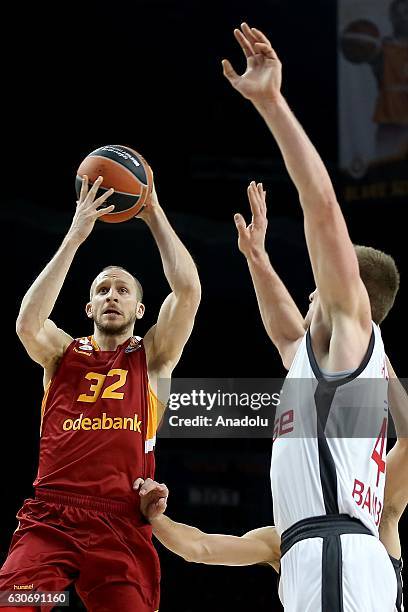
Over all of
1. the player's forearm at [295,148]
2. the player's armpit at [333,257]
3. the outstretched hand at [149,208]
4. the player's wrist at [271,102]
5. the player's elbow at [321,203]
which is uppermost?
the outstretched hand at [149,208]

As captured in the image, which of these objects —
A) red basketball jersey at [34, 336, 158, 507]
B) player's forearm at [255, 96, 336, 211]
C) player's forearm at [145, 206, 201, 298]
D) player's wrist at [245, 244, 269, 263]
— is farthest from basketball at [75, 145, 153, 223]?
player's forearm at [255, 96, 336, 211]

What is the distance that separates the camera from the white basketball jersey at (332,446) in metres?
2.53

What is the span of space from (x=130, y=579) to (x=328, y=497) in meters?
1.72

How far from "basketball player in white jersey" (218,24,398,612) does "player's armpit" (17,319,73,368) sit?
78.9 inches

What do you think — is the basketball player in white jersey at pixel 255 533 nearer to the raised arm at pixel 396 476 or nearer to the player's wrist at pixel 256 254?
the raised arm at pixel 396 476

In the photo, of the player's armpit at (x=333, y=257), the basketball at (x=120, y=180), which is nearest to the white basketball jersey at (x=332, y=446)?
the player's armpit at (x=333, y=257)

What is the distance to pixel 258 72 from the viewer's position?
2.43m

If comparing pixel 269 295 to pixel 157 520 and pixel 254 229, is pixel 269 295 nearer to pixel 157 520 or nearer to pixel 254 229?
pixel 254 229

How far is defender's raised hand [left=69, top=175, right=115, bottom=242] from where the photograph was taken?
Result: 14.3ft

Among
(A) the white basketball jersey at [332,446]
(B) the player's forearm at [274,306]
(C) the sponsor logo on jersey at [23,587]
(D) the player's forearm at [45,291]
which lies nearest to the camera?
(A) the white basketball jersey at [332,446]

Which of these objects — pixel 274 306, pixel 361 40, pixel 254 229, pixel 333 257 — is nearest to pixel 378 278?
pixel 333 257

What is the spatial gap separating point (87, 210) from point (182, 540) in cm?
183

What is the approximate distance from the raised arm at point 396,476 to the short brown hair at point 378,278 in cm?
78

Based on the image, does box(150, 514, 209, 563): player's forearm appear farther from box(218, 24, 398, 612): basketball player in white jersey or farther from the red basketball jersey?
the red basketball jersey
